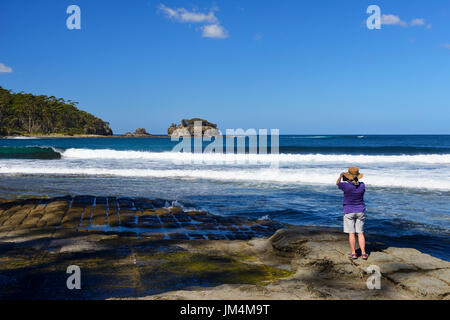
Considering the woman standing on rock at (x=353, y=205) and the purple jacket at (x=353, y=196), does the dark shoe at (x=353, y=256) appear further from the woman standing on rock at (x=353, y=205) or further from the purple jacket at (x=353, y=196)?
the purple jacket at (x=353, y=196)

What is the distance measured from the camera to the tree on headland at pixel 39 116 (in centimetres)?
11088

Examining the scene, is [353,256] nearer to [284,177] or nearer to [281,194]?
[281,194]

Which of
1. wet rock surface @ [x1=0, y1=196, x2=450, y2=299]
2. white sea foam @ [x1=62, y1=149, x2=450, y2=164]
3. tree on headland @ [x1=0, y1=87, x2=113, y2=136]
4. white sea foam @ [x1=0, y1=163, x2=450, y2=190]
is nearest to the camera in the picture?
wet rock surface @ [x1=0, y1=196, x2=450, y2=299]

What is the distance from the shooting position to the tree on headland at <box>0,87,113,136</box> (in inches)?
4365

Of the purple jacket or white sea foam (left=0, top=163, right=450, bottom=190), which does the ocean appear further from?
the purple jacket

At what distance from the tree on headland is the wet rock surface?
4487 inches

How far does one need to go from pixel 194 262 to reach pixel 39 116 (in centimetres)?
12955

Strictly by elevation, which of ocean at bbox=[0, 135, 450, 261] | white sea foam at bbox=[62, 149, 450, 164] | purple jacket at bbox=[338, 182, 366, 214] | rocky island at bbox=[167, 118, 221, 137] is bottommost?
ocean at bbox=[0, 135, 450, 261]

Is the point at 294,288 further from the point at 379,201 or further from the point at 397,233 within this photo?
the point at 379,201

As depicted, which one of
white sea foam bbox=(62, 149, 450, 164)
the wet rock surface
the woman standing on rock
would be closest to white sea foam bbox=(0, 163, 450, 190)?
the wet rock surface

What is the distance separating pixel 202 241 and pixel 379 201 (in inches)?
319

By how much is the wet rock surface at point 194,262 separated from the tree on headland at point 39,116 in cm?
11397

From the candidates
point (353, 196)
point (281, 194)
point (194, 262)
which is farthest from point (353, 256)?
point (281, 194)

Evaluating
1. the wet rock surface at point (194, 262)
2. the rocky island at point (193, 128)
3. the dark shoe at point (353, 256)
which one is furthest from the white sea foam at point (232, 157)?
the rocky island at point (193, 128)
